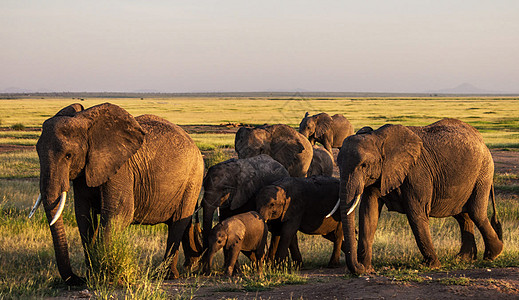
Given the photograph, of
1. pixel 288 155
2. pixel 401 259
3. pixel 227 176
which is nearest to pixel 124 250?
pixel 227 176

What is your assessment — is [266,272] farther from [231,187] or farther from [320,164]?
[320,164]

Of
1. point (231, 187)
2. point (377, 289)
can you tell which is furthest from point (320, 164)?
point (377, 289)

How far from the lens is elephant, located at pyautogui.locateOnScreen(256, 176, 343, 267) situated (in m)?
9.09

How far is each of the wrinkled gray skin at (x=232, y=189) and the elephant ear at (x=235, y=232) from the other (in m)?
0.78

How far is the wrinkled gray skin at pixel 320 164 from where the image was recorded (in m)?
15.2

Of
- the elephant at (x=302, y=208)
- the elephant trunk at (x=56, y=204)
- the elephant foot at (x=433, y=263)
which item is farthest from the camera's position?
the elephant at (x=302, y=208)

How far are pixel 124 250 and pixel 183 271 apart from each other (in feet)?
6.06

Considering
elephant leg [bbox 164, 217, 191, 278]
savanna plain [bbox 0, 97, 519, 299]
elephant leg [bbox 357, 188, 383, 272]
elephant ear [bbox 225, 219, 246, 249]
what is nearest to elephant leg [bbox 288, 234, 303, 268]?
savanna plain [bbox 0, 97, 519, 299]

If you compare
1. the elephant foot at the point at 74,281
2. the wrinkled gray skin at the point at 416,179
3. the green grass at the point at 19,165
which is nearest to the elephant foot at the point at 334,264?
the wrinkled gray skin at the point at 416,179

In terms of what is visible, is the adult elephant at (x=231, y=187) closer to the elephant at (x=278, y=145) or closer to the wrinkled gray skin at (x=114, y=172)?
the wrinkled gray skin at (x=114, y=172)

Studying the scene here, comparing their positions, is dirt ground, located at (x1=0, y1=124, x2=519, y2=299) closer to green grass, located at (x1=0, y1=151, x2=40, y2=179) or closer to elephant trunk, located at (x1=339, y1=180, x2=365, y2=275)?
elephant trunk, located at (x1=339, y1=180, x2=365, y2=275)

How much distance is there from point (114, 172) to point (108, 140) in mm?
413

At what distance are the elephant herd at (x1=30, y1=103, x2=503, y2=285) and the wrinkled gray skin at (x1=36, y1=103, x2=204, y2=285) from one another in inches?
0.6

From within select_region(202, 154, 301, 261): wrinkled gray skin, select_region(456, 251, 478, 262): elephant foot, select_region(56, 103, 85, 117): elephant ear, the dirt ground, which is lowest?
select_region(456, 251, 478, 262): elephant foot
